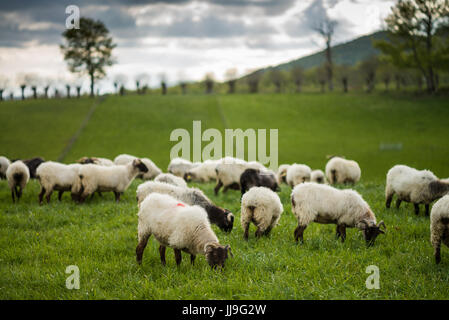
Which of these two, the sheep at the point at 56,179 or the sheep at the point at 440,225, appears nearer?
the sheep at the point at 440,225

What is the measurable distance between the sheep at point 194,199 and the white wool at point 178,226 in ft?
6.83

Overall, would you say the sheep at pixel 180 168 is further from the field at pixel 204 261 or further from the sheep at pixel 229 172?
the sheep at pixel 229 172

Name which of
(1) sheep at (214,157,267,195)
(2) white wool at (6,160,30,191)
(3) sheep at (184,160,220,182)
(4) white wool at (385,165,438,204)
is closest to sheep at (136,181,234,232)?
(1) sheep at (214,157,267,195)

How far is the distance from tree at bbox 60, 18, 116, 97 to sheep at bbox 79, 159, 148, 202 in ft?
176

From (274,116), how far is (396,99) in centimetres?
2117

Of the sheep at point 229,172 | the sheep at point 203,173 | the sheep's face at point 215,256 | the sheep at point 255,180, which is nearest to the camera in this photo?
the sheep's face at point 215,256

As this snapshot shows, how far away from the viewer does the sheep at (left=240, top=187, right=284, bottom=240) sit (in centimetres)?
880

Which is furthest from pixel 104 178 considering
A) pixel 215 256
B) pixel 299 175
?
pixel 299 175

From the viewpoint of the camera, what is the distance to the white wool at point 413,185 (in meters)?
10.3

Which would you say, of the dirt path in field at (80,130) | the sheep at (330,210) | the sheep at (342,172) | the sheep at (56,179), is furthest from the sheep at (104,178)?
the dirt path in field at (80,130)

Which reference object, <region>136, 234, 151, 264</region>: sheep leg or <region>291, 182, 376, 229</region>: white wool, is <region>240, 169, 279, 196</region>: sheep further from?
<region>136, 234, 151, 264</region>: sheep leg

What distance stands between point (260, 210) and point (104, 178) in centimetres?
672

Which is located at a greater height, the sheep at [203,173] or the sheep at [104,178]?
the sheep at [104,178]

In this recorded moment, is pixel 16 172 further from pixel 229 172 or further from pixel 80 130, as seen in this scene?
pixel 80 130
